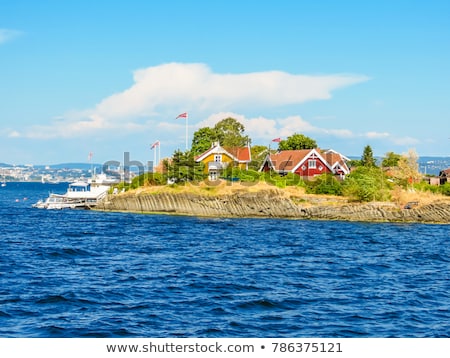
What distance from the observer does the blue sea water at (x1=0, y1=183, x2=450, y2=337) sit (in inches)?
847

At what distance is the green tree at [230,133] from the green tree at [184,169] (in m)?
32.9

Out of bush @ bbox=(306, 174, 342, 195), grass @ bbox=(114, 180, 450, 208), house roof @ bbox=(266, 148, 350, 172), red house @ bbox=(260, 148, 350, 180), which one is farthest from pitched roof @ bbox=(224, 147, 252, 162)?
bush @ bbox=(306, 174, 342, 195)

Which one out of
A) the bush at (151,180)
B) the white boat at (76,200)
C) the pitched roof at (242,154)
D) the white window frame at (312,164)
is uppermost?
the pitched roof at (242,154)

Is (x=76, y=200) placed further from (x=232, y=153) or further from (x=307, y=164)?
(x=307, y=164)

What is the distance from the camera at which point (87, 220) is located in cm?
6719

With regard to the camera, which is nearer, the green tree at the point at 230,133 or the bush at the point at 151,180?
the bush at the point at 151,180

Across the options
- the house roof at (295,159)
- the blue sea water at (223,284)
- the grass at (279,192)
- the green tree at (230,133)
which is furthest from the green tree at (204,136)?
the blue sea water at (223,284)

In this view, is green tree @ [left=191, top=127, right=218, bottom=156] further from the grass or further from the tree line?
the grass

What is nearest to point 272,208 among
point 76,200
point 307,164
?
point 307,164

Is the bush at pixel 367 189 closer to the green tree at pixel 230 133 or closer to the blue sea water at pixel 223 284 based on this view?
the blue sea water at pixel 223 284

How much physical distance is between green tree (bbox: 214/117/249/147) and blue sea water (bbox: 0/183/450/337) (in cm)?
6259

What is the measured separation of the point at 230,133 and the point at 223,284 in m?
90.1

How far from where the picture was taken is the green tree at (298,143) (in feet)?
339

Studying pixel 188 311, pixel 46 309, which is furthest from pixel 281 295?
pixel 46 309
